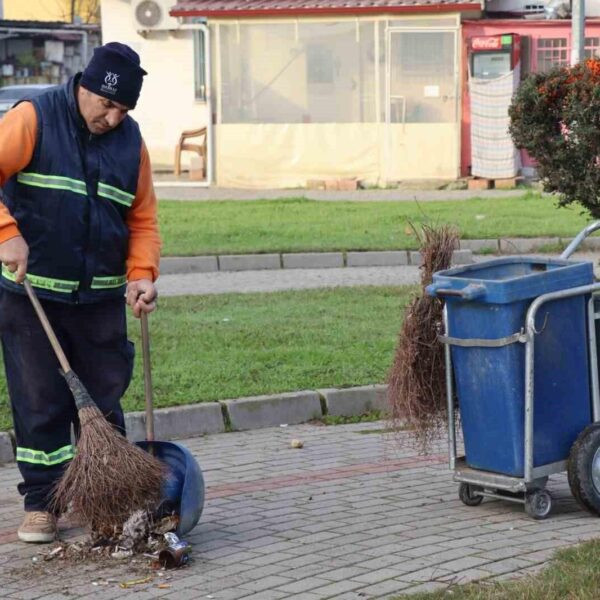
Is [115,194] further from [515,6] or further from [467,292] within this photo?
[515,6]

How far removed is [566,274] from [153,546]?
199 centimetres

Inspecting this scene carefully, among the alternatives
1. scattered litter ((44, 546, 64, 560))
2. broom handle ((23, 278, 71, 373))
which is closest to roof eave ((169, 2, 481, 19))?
broom handle ((23, 278, 71, 373))

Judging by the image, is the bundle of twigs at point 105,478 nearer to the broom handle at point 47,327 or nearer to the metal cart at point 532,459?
the broom handle at point 47,327

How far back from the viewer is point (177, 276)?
13.7m

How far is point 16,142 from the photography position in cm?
529

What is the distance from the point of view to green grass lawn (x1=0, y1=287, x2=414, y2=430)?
26.3ft

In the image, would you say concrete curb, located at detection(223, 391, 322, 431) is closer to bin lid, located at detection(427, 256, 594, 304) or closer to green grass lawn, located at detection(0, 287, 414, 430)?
green grass lawn, located at detection(0, 287, 414, 430)

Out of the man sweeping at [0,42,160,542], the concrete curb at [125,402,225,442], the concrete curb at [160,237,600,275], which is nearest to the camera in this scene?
the man sweeping at [0,42,160,542]

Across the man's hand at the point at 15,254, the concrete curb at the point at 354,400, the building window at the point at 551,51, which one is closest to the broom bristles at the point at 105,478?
the man's hand at the point at 15,254

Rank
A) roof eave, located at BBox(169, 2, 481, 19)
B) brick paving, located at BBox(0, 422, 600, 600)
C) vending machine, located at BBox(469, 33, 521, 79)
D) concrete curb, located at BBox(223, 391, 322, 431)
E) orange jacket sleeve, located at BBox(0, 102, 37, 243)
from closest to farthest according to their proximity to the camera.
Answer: brick paving, located at BBox(0, 422, 600, 600)
orange jacket sleeve, located at BBox(0, 102, 37, 243)
concrete curb, located at BBox(223, 391, 322, 431)
vending machine, located at BBox(469, 33, 521, 79)
roof eave, located at BBox(169, 2, 481, 19)

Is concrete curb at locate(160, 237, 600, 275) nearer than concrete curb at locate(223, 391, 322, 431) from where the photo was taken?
No

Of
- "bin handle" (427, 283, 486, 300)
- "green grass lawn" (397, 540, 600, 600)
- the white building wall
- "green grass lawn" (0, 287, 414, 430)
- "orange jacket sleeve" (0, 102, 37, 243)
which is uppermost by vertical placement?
the white building wall

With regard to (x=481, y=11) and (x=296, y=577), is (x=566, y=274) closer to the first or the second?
(x=296, y=577)

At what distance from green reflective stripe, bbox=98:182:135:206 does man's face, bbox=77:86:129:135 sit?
8.5 inches
